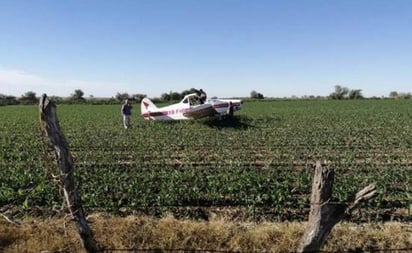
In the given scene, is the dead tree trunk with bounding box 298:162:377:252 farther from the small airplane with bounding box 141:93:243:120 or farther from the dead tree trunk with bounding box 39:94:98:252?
the small airplane with bounding box 141:93:243:120

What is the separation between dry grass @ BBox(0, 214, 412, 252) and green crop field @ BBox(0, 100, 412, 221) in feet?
1.83

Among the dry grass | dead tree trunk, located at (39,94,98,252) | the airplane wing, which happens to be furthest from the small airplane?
dead tree trunk, located at (39,94,98,252)

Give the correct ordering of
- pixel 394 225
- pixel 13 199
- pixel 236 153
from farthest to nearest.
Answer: pixel 236 153 → pixel 13 199 → pixel 394 225

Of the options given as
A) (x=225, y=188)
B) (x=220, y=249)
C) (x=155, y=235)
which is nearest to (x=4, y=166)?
(x=225, y=188)

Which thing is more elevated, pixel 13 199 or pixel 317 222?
pixel 317 222

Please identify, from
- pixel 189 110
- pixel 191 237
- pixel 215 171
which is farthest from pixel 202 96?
pixel 191 237

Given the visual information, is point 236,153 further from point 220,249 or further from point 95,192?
point 220,249

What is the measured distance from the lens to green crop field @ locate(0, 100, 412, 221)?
252 inches

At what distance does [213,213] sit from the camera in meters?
6.17

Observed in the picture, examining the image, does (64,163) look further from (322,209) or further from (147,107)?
(147,107)

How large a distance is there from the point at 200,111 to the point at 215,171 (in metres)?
10.6

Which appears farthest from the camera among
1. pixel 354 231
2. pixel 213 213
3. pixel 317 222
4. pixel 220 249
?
pixel 213 213

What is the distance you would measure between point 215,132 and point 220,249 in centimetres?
1199

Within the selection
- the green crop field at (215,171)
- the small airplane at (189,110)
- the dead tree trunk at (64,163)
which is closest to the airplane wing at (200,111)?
the small airplane at (189,110)
